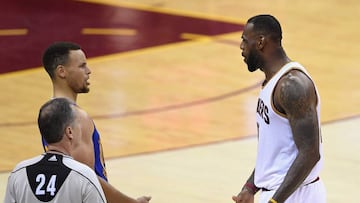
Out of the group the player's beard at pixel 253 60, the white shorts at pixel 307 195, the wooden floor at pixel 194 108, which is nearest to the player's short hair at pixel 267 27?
the player's beard at pixel 253 60

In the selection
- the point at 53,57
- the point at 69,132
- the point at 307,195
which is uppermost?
the point at 69,132

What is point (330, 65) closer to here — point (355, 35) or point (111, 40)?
point (355, 35)

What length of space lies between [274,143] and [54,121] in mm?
1466

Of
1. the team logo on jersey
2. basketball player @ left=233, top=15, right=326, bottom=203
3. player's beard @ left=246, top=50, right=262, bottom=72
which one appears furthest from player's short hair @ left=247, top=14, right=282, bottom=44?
the team logo on jersey

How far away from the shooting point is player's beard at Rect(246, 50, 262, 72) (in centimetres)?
545

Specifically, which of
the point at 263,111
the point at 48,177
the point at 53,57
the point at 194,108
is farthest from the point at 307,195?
the point at 194,108

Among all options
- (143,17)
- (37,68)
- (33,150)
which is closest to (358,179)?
(33,150)

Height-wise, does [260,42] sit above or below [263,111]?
above

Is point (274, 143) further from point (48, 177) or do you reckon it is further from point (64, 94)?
point (48, 177)

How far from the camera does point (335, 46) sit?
1360cm

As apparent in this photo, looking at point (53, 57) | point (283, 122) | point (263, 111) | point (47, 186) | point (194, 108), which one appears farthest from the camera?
point (194, 108)

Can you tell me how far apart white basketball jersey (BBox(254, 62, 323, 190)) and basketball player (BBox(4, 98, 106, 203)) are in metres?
1.30

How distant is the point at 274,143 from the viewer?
5.45 metres

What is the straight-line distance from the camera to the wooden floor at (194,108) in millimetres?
8781
